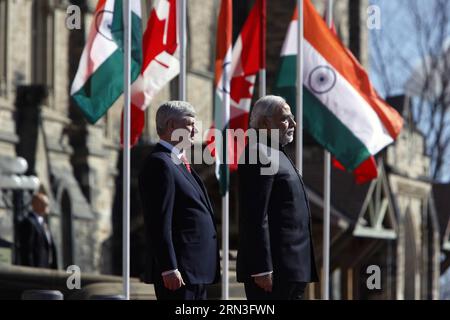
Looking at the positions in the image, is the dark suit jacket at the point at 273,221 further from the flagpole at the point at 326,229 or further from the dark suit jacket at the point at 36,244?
the dark suit jacket at the point at 36,244

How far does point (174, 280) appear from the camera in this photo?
8.30 m

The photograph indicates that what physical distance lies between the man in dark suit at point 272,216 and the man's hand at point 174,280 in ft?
1.51

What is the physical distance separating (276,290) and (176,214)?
724mm

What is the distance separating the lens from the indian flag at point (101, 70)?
43.0 ft

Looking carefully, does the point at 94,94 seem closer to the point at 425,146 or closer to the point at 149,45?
the point at 149,45

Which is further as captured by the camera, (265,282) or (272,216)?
(272,216)

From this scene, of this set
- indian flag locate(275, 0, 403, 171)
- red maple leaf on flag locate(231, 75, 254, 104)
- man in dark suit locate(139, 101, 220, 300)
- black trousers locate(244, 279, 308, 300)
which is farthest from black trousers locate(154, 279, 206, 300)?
indian flag locate(275, 0, 403, 171)

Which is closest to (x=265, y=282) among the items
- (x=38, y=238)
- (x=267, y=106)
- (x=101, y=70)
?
(x=267, y=106)

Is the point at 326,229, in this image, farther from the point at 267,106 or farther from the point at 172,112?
the point at 172,112

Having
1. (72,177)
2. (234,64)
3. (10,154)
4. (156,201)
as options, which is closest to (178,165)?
(156,201)

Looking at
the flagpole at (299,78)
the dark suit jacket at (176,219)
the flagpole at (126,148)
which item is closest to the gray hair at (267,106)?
the dark suit jacket at (176,219)

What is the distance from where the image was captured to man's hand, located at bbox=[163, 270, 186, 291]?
27.2 ft

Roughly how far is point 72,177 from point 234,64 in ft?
42.8

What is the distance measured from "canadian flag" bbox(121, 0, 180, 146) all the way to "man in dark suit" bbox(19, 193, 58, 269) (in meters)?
2.49
